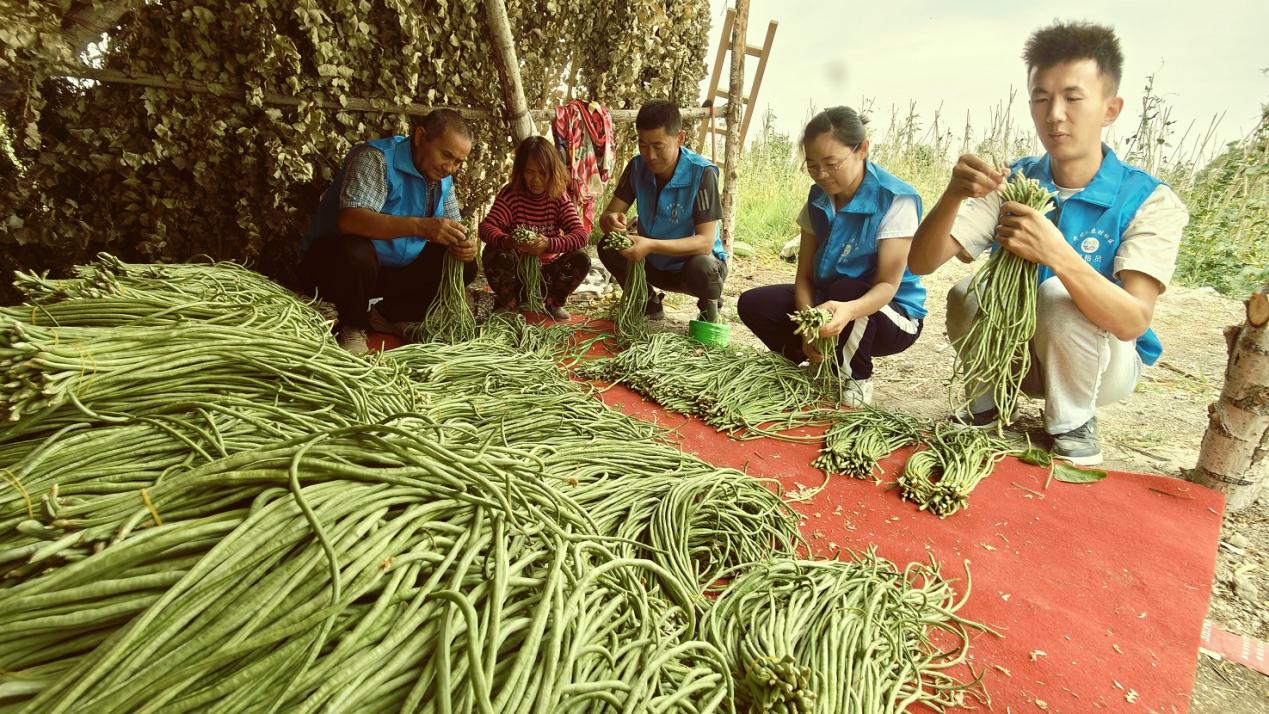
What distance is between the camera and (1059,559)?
71.5 inches

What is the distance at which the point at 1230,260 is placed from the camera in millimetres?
5883

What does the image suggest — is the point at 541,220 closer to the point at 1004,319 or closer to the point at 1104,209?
the point at 1004,319

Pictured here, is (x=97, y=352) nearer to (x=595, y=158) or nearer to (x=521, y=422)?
(x=521, y=422)

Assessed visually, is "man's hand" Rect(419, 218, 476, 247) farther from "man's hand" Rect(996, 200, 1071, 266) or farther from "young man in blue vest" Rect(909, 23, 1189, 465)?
"man's hand" Rect(996, 200, 1071, 266)

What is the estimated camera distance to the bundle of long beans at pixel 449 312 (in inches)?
133

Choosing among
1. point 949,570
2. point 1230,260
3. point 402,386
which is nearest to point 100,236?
point 402,386

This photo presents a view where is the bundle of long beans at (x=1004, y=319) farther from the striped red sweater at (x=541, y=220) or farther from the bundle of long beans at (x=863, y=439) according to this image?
the striped red sweater at (x=541, y=220)

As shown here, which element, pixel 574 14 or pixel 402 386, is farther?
pixel 574 14

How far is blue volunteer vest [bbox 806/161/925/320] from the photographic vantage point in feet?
9.50

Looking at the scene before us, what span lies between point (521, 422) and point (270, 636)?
4.45ft

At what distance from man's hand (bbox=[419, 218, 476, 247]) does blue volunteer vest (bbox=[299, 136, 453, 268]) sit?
0.14 m

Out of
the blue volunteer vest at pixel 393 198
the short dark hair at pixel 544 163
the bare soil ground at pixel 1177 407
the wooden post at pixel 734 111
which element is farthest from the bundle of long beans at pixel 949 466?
the wooden post at pixel 734 111

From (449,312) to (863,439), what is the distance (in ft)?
7.55

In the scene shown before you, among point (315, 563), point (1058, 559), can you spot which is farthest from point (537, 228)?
point (315, 563)
